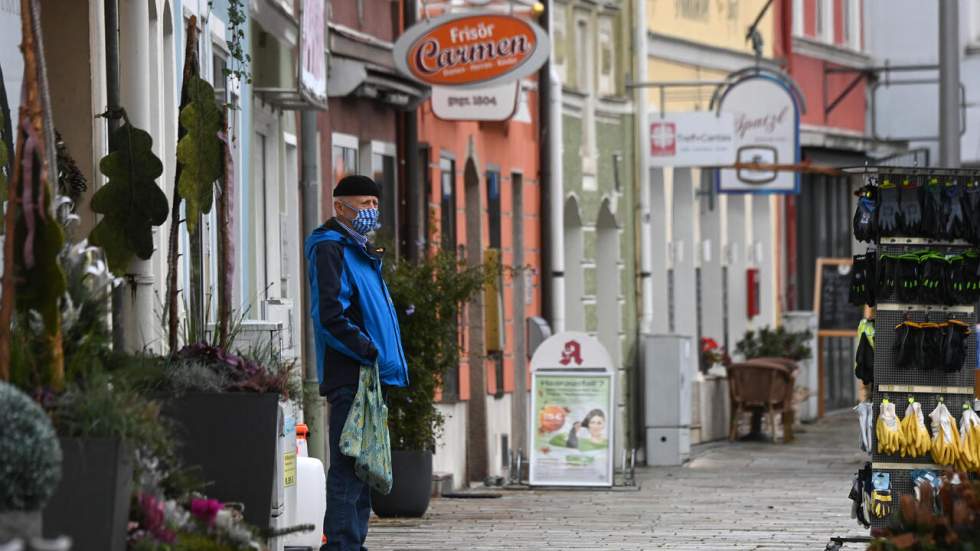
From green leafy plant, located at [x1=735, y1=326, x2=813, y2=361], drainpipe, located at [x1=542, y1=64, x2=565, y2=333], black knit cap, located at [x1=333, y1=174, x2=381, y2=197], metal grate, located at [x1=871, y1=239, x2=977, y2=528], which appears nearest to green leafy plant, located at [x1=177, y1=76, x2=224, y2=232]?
black knit cap, located at [x1=333, y1=174, x2=381, y2=197]

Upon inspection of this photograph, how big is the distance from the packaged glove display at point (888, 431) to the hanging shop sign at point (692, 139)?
17165 millimetres

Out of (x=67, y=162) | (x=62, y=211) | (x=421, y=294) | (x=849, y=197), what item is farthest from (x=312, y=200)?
(x=849, y=197)

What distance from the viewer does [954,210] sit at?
11852 mm

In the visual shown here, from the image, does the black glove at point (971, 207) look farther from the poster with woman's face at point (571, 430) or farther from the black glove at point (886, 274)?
the poster with woman's face at point (571, 430)

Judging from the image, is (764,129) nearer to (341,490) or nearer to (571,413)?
(571,413)

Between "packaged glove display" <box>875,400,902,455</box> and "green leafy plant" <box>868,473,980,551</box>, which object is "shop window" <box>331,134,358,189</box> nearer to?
"packaged glove display" <box>875,400,902,455</box>

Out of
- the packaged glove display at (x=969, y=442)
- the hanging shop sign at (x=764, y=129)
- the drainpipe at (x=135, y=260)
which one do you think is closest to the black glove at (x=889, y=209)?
the packaged glove display at (x=969, y=442)

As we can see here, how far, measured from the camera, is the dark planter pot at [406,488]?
16609mm

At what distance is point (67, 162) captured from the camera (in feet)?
32.1

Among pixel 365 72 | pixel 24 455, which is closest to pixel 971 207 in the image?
pixel 24 455

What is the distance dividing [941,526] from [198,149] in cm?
360

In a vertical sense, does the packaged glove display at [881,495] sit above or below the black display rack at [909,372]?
below

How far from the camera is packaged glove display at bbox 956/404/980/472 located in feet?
38.2

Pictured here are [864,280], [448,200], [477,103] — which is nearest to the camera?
[864,280]
